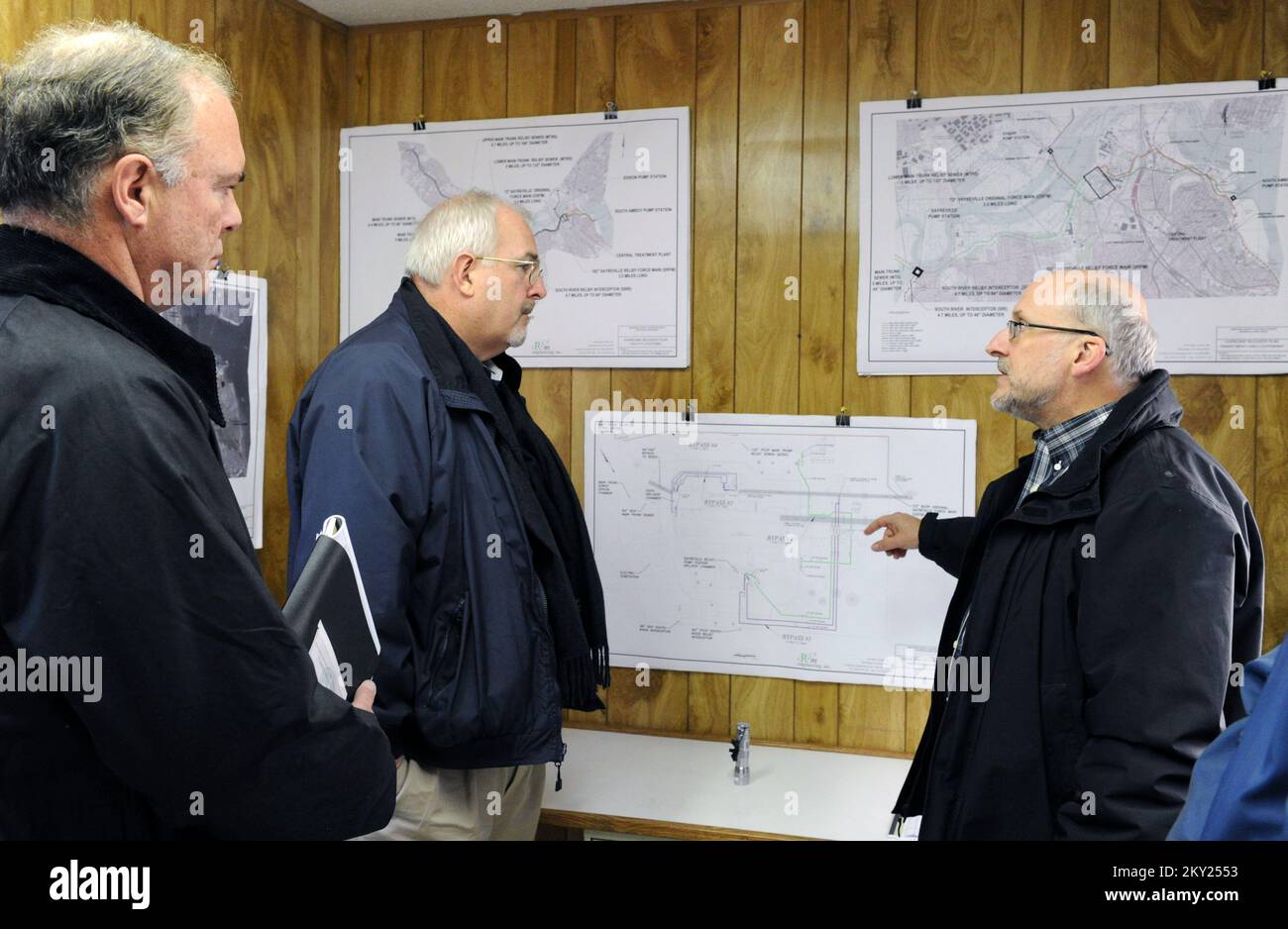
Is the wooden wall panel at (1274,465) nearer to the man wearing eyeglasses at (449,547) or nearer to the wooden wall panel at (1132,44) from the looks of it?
the wooden wall panel at (1132,44)

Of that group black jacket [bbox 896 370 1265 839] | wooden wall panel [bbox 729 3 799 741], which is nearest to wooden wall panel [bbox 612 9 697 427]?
wooden wall panel [bbox 729 3 799 741]

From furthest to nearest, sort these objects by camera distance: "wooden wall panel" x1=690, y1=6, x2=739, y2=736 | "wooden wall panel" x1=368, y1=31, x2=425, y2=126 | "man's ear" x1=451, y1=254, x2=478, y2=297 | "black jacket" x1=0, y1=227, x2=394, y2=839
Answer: "wooden wall panel" x1=368, y1=31, x2=425, y2=126
"wooden wall panel" x1=690, y1=6, x2=739, y2=736
"man's ear" x1=451, y1=254, x2=478, y2=297
"black jacket" x1=0, y1=227, x2=394, y2=839

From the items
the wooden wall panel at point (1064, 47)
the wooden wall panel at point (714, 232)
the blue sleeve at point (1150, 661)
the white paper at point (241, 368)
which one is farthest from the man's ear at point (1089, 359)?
the white paper at point (241, 368)

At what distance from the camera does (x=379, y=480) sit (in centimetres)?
170

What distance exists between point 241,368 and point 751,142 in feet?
4.38

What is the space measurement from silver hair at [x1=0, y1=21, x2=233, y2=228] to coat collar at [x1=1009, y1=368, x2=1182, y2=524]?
1.27 meters

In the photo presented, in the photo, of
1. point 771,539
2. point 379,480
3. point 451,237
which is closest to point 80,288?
point 379,480

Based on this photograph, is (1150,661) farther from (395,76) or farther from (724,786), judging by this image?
(395,76)

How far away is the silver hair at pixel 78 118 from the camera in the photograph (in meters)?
0.97

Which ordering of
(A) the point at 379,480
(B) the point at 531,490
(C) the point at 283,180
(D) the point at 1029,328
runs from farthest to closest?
(C) the point at 283,180 < (B) the point at 531,490 < (D) the point at 1029,328 < (A) the point at 379,480

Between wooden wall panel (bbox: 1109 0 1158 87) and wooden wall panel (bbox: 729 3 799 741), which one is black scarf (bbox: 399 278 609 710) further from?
wooden wall panel (bbox: 1109 0 1158 87)

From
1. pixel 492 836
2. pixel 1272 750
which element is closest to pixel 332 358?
pixel 492 836

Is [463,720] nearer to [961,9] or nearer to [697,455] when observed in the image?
[697,455]

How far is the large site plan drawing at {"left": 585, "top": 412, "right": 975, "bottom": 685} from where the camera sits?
7.99 feet
